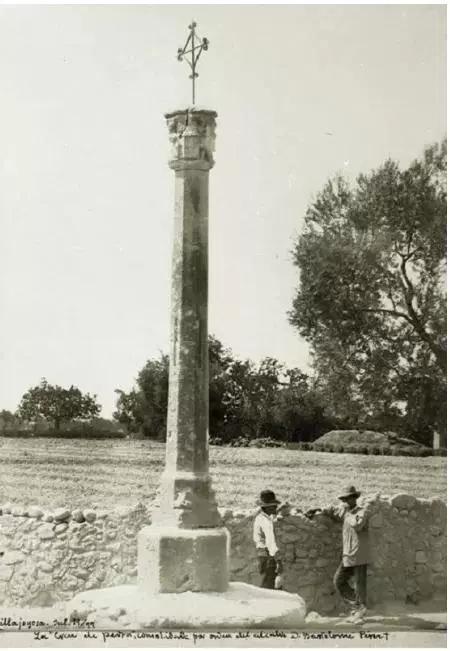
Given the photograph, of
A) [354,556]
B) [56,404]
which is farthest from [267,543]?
[56,404]

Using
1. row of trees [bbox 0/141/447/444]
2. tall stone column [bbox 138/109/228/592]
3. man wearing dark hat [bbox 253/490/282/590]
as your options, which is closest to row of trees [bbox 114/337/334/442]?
row of trees [bbox 0/141/447/444]

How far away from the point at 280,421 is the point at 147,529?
990 cm

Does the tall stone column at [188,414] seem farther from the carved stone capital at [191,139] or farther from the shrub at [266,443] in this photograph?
the shrub at [266,443]

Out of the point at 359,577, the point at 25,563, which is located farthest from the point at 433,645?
the point at 25,563

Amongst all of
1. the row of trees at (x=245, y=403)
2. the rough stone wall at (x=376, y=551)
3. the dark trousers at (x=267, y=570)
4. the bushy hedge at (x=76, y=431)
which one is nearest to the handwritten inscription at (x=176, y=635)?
the dark trousers at (x=267, y=570)

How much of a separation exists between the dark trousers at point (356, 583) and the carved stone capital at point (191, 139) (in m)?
4.84

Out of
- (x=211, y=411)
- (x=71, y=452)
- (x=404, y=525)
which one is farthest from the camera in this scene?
(x=211, y=411)

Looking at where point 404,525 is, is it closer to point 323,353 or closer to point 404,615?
point 404,615

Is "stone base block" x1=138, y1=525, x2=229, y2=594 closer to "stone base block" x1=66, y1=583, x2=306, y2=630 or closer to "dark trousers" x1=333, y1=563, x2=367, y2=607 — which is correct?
"stone base block" x1=66, y1=583, x2=306, y2=630

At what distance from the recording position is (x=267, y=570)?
1155 centimetres

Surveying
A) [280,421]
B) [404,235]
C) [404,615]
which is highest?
[404,235]

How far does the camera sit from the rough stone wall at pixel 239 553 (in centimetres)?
1205

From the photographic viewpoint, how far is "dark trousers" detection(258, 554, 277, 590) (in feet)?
37.8

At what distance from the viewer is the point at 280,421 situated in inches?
780
